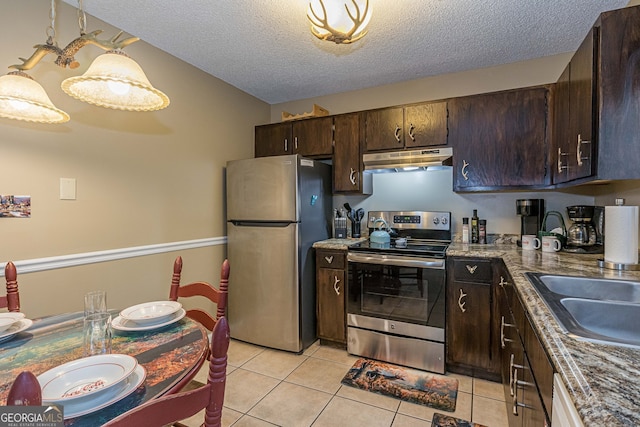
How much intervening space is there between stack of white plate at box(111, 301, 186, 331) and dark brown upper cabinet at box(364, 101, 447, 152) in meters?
2.08

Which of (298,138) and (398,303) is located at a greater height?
(298,138)

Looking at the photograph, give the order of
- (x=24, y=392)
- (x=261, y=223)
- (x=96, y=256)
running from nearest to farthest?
(x=24, y=392) < (x=96, y=256) < (x=261, y=223)

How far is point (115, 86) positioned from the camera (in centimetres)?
127

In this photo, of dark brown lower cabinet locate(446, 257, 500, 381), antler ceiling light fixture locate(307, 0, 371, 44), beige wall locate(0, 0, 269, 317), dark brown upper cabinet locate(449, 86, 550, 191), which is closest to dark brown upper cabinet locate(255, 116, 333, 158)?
beige wall locate(0, 0, 269, 317)

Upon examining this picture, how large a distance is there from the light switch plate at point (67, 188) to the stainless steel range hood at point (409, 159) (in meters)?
2.15

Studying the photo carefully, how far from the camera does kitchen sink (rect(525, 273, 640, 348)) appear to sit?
912 mm

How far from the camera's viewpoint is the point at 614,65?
Result: 1336 mm

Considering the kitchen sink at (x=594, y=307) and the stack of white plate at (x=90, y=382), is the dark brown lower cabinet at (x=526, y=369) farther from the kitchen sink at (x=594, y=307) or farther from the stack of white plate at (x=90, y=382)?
the stack of white plate at (x=90, y=382)

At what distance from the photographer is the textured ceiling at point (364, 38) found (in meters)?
1.82

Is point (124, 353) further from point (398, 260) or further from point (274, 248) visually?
point (398, 260)

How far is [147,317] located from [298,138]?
7.36 feet

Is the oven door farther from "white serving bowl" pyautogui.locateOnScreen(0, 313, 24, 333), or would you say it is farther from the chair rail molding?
"white serving bowl" pyautogui.locateOnScreen(0, 313, 24, 333)

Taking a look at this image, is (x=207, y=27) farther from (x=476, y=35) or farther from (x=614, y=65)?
(x=614, y=65)

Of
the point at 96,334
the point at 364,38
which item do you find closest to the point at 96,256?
the point at 96,334
